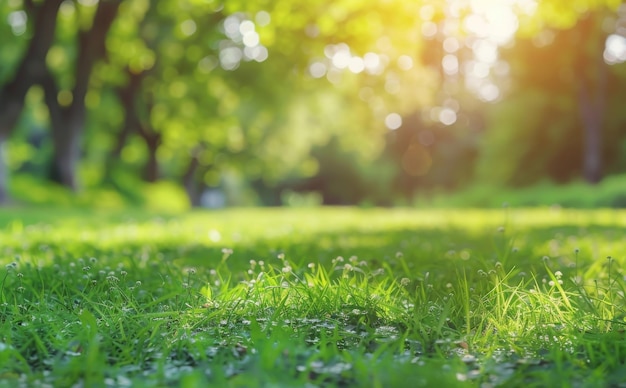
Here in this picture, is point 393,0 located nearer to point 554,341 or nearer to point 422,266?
point 422,266

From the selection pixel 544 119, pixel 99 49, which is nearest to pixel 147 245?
pixel 99 49

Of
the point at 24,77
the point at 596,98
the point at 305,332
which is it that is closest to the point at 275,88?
the point at 24,77

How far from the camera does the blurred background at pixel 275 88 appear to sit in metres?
19.1

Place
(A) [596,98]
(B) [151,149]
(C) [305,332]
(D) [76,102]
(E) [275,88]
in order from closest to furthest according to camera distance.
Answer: (C) [305,332]
(D) [76,102]
(E) [275,88]
(B) [151,149]
(A) [596,98]

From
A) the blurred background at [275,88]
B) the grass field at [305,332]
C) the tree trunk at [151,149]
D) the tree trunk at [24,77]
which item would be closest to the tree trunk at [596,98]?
the blurred background at [275,88]

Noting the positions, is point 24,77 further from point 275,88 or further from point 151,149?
point 151,149

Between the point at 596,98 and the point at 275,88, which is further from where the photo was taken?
the point at 596,98

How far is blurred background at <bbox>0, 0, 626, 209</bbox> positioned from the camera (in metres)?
19.1

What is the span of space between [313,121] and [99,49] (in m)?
17.6

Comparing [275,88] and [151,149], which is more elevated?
[275,88]

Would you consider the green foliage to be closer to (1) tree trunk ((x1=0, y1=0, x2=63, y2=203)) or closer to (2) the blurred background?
(2) the blurred background

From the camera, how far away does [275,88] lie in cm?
2766

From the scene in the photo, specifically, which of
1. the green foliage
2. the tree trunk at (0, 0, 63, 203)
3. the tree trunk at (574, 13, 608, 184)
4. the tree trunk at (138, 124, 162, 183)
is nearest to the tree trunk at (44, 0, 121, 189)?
the tree trunk at (0, 0, 63, 203)

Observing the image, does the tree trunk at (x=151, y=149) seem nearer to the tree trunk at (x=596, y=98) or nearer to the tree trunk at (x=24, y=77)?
the tree trunk at (x=24, y=77)
